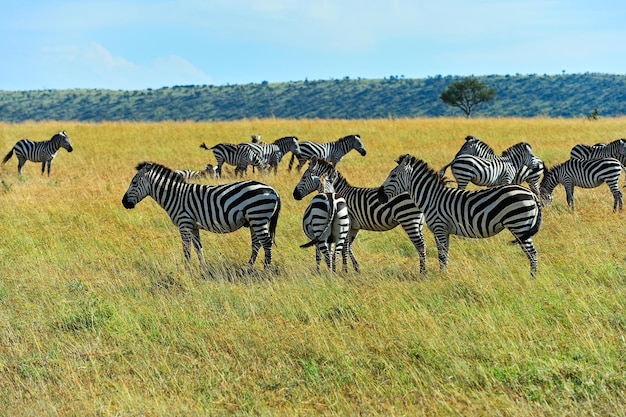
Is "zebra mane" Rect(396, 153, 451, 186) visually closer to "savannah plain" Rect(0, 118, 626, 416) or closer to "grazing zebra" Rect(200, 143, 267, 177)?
"savannah plain" Rect(0, 118, 626, 416)

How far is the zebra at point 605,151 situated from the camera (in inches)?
675

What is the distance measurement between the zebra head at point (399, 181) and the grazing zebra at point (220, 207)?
5.02 feet

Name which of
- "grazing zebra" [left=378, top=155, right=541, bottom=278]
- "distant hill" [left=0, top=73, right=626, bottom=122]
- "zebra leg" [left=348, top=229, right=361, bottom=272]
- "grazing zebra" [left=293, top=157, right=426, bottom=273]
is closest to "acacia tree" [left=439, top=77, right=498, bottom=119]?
"distant hill" [left=0, top=73, right=626, bottom=122]

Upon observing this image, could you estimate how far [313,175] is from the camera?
1030 centimetres

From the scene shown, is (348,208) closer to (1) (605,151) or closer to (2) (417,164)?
(2) (417,164)

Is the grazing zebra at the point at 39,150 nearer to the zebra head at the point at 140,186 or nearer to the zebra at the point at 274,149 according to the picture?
the zebra at the point at 274,149

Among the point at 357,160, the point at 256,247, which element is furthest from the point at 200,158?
the point at 256,247

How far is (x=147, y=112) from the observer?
322 ft

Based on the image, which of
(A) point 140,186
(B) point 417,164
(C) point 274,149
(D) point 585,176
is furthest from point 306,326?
(C) point 274,149

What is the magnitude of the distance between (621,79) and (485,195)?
112 meters

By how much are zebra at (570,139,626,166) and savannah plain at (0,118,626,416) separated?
520 cm

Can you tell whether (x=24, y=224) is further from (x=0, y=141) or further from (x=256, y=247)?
(x=0, y=141)

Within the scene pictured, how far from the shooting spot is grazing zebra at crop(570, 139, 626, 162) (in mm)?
17141

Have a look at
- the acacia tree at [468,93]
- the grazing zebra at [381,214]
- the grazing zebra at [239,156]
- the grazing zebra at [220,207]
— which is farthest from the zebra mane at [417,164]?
the acacia tree at [468,93]
